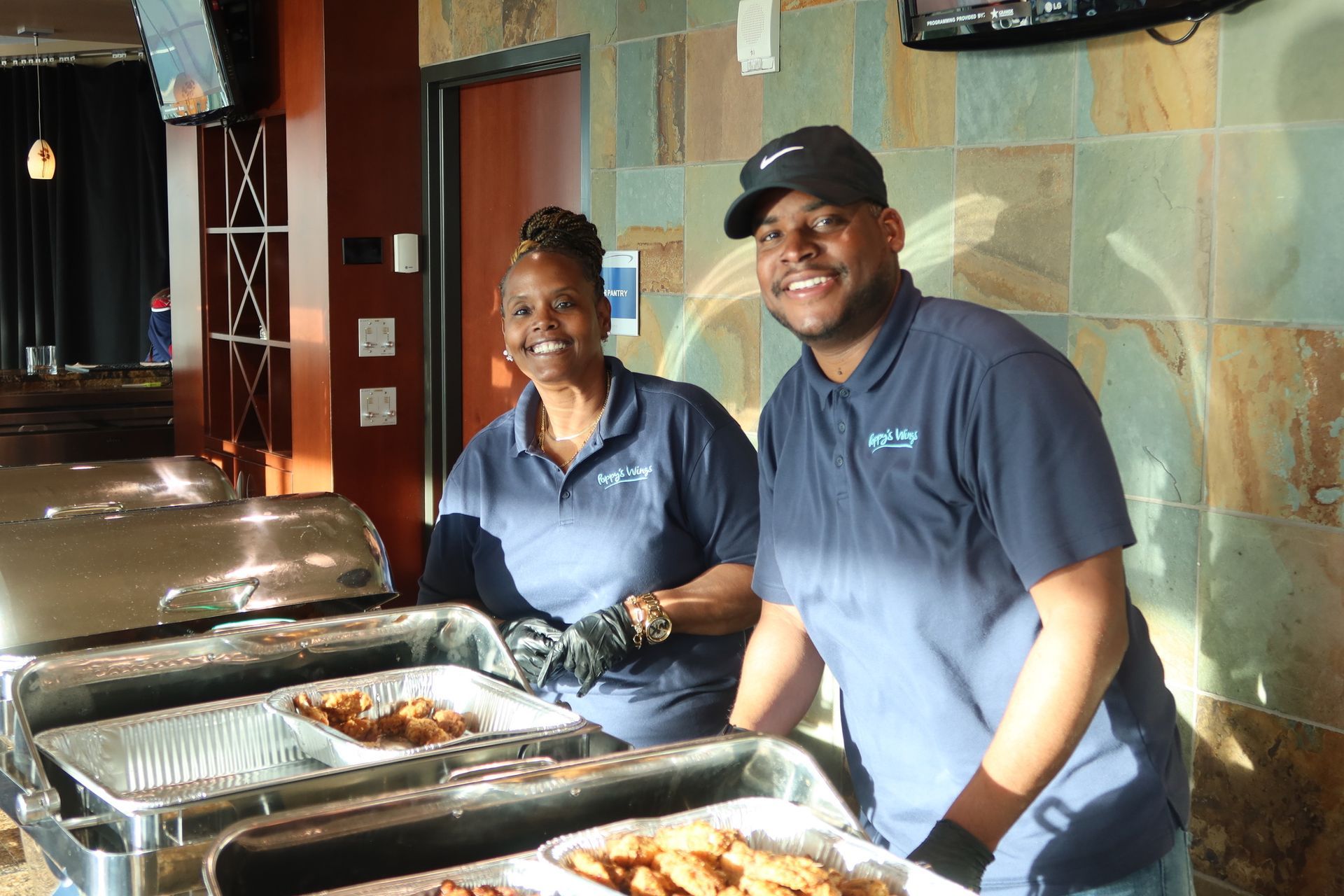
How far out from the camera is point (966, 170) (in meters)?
2.65

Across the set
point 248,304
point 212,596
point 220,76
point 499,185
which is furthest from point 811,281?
point 248,304

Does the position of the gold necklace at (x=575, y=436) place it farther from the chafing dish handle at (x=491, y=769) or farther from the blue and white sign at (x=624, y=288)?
the blue and white sign at (x=624, y=288)

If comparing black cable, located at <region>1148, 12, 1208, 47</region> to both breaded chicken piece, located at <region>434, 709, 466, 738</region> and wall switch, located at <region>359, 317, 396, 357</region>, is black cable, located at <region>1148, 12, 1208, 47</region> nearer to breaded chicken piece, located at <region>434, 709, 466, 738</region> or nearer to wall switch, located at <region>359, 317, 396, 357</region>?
breaded chicken piece, located at <region>434, 709, 466, 738</region>

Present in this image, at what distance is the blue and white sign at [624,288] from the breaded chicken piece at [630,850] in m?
2.49

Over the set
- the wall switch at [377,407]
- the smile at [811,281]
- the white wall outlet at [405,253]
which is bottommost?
the wall switch at [377,407]

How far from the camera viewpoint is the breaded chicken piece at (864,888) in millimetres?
1046

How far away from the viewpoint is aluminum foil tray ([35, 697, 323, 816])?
1488 millimetres

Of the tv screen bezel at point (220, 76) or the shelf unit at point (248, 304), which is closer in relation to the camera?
the tv screen bezel at point (220, 76)

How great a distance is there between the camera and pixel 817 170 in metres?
1.41

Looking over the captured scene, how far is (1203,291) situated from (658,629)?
3.78 feet

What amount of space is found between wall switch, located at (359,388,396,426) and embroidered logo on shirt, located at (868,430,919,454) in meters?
3.26

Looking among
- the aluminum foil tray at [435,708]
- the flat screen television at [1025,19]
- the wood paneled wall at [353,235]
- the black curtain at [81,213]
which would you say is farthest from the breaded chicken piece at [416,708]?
the black curtain at [81,213]

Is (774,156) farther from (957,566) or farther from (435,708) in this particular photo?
(435,708)

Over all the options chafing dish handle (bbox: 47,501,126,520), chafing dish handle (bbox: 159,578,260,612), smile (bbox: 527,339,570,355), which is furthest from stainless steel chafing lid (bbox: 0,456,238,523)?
smile (bbox: 527,339,570,355)
